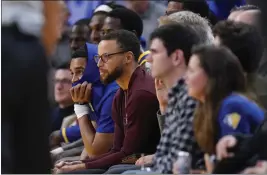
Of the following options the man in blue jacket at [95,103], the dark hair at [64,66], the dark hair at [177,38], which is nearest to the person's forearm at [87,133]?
the man in blue jacket at [95,103]

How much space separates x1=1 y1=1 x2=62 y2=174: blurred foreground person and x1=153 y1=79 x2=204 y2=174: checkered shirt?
110 cm

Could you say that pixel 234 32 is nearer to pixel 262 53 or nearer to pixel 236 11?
pixel 262 53

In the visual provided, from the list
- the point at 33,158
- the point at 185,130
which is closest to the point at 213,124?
the point at 185,130

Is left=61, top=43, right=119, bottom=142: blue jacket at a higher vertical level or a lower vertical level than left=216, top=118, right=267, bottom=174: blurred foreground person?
higher

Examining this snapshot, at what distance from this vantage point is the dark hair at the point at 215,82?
177 inches

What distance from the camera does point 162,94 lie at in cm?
560

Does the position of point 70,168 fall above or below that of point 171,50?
below

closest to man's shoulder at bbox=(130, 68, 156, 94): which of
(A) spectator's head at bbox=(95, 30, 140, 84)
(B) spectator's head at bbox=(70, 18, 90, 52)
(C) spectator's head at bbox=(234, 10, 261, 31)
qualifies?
(A) spectator's head at bbox=(95, 30, 140, 84)

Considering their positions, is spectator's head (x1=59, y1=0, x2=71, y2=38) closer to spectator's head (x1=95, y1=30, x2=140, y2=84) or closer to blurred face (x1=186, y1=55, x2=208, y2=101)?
spectator's head (x1=95, y1=30, x2=140, y2=84)

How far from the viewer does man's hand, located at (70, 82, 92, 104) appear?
6711mm

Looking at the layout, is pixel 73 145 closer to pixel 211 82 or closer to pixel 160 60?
pixel 160 60

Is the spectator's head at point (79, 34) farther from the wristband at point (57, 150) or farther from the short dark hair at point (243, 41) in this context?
the short dark hair at point (243, 41)

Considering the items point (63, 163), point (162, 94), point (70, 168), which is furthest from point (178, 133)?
point (63, 163)

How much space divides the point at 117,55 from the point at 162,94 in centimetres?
77
